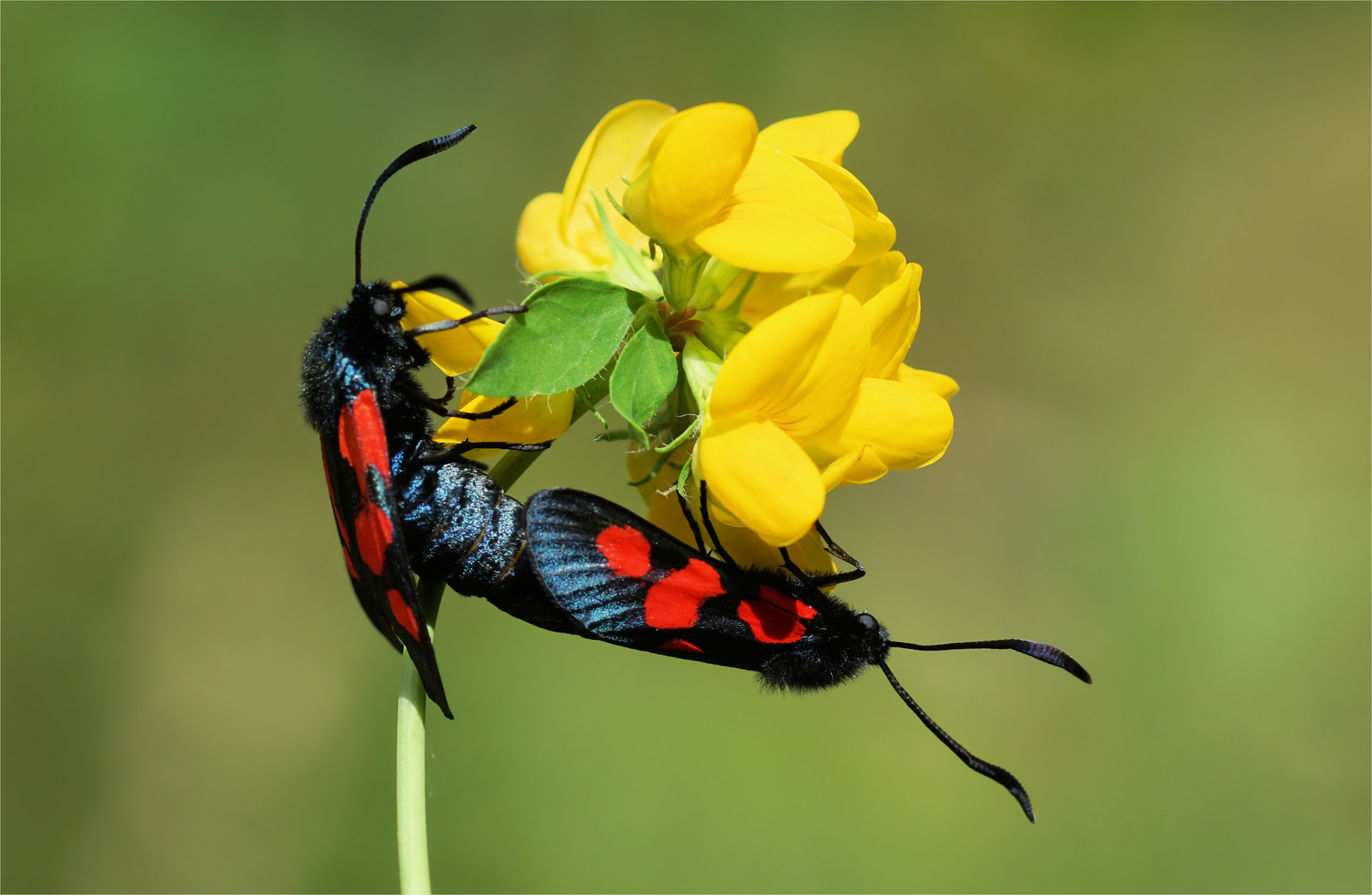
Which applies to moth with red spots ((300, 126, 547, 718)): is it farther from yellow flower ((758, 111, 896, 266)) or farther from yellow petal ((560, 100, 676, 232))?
yellow flower ((758, 111, 896, 266))

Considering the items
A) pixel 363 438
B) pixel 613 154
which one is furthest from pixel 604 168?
pixel 363 438

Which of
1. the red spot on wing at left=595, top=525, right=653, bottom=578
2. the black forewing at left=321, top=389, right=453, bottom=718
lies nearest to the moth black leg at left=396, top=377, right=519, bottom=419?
the black forewing at left=321, top=389, right=453, bottom=718

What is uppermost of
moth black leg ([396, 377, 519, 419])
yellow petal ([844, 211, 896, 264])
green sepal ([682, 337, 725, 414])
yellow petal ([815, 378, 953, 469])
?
yellow petal ([844, 211, 896, 264])

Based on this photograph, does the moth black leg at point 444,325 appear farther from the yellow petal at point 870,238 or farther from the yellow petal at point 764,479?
the yellow petal at point 870,238

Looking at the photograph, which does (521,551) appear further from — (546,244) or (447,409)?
(546,244)

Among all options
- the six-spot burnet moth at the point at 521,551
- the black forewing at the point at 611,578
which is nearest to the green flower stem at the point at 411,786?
the six-spot burnet moth at the point at 521,551

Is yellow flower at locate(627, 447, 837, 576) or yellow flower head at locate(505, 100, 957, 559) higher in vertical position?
yellow flower head at locate(505, 100, 957, 559)
